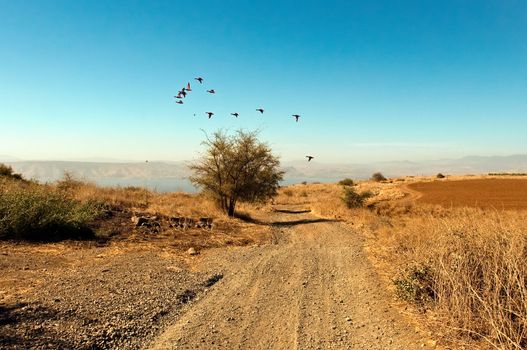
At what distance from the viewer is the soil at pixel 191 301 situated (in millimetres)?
6164

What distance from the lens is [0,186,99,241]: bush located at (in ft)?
41.4

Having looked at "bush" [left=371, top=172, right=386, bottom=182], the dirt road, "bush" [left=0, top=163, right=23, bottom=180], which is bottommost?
the dirt road

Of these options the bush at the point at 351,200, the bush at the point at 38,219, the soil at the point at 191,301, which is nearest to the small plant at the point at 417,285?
the soil at the point at 191,301

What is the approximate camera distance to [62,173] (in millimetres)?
27750

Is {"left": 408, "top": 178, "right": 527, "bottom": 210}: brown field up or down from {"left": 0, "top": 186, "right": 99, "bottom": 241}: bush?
down

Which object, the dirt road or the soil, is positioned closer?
the soil

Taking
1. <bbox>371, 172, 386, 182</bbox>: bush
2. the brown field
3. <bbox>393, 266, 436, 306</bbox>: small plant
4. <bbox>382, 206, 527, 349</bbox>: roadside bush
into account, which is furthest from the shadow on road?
<bbox>371, 172, 386, 182</bbox>: bush

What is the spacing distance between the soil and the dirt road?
23mm

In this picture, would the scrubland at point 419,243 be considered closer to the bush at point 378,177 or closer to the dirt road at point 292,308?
the dirt road at point 292,308

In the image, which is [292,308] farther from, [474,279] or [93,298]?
[93,298]

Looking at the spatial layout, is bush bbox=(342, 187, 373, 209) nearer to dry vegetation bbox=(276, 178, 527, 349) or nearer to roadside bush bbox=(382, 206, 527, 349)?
dry vegetation bbox=(276, 178, 527, 349)

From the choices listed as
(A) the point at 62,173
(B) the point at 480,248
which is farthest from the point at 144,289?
(A) the point at 62,173

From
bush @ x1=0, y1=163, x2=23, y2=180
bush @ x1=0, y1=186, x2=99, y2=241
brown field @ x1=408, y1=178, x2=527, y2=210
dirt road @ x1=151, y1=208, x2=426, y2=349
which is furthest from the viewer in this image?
brown field @ x1=408, y1=178, x2=527, y2=210

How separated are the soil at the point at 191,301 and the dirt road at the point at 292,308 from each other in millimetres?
23
